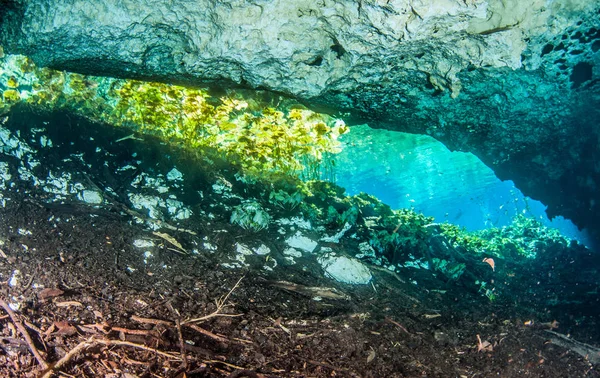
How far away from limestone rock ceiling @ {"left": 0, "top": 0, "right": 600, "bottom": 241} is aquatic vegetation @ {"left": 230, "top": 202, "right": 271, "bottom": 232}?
2621mm

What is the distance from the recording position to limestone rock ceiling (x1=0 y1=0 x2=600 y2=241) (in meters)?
4.43

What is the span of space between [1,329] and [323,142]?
6.39 metres

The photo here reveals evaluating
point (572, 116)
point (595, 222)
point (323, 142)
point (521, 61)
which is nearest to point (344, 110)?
point (323, 142)

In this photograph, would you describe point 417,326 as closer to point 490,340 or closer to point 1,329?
point 490,340

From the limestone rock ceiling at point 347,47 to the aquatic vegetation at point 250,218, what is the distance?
2621 millimetres

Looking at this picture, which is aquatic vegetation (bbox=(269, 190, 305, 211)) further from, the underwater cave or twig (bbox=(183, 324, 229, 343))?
twig (bbox=(183, 324, 229, 343))

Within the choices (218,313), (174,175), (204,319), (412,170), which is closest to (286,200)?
(174,175)

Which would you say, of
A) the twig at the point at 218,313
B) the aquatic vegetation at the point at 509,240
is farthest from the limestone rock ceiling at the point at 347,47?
the aquatic vegetation at the point at 509,240

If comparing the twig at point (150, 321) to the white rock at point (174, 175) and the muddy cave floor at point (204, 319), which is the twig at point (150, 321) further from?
the white rock at point (174, 175)

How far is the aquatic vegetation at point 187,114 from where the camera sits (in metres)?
6.52

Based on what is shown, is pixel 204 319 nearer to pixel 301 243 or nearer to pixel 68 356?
pixel 68 356

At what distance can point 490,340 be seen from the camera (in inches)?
148

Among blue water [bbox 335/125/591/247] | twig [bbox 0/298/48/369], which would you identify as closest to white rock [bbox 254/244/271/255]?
twig [bbox 0/298/48/369]

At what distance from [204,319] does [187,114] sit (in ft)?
18.6
